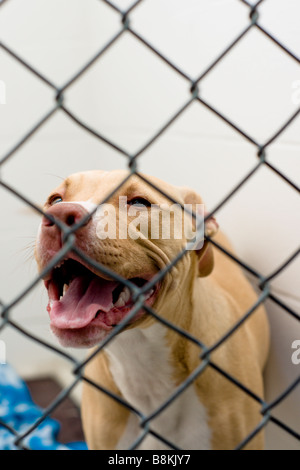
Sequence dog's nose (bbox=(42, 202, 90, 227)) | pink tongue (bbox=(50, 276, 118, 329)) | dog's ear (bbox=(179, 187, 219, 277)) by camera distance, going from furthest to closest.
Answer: dog's ear (bbox=(179, 187, 219, 277))
pink tongue (bbox=(50, 276, 118, 329))
dog's nose (bbox=(42, 202, 90, 227))

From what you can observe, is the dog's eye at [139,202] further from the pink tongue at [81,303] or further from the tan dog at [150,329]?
the pink tongue at [81,303]

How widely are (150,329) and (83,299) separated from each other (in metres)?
0.35

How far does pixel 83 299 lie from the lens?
133 centimetres

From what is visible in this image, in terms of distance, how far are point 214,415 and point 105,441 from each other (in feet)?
1.24

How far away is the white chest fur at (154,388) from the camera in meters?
1.66

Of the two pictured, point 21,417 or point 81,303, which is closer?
point 81,303

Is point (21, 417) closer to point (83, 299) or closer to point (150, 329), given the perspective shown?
point (150, 329)

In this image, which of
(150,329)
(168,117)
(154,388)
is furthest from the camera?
(168,117)

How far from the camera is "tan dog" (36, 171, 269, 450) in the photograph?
129cm

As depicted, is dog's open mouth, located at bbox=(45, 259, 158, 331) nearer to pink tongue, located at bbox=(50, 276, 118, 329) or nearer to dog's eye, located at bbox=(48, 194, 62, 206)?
pink tongue, located at bbox=(50, 276, 118, 329)

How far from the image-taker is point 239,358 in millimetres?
1784

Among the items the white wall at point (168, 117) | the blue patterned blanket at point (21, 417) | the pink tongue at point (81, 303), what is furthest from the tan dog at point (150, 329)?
the blue patterned blanket at point (21, 417)

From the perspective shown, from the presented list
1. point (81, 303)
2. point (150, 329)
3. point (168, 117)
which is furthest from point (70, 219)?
point (168, 117)

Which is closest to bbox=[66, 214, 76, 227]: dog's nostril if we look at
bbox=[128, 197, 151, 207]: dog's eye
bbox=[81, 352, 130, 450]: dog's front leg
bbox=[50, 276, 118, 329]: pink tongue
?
bbox=[50, 276, 118, 329]: pink tongue
